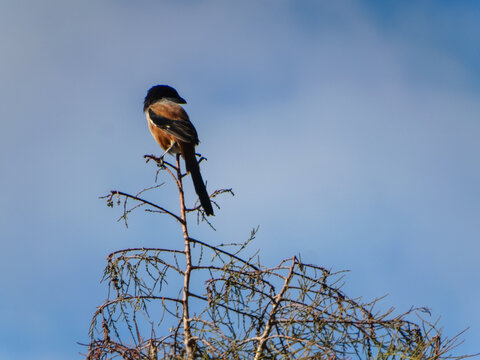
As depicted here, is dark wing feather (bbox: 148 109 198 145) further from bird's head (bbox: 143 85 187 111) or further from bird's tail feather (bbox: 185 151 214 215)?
bird's head (bbox: 143 85 187 111)

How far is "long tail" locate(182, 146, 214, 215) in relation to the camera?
12.9 ft

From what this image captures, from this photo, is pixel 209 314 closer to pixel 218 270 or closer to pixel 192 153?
pixel 218 270

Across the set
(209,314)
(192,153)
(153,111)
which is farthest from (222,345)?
(153,111)

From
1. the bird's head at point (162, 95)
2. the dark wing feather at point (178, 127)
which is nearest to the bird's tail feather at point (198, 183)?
the dark wing feather at point (178, 127)

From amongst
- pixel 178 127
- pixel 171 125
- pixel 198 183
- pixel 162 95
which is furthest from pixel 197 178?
pixel 162 95

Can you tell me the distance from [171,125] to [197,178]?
4.85ft

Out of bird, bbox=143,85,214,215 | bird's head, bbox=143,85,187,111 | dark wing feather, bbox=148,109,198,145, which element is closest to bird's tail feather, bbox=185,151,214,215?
bird, bbox=143,85,214,215

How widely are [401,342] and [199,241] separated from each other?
106cm

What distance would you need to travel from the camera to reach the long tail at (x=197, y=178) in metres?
3.93

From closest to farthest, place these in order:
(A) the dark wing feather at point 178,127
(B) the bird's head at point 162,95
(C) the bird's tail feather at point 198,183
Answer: (C) the bird's tail feather at point 198,183
(A) the dark wing feather at point 178,127
(B) the bird's head at point 162,95

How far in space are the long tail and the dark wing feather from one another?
4.1 inches

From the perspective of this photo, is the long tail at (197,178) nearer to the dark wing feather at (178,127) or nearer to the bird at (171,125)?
the bird at (171,125)

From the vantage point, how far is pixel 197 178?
490cm

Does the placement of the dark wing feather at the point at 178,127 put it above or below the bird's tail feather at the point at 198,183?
above
